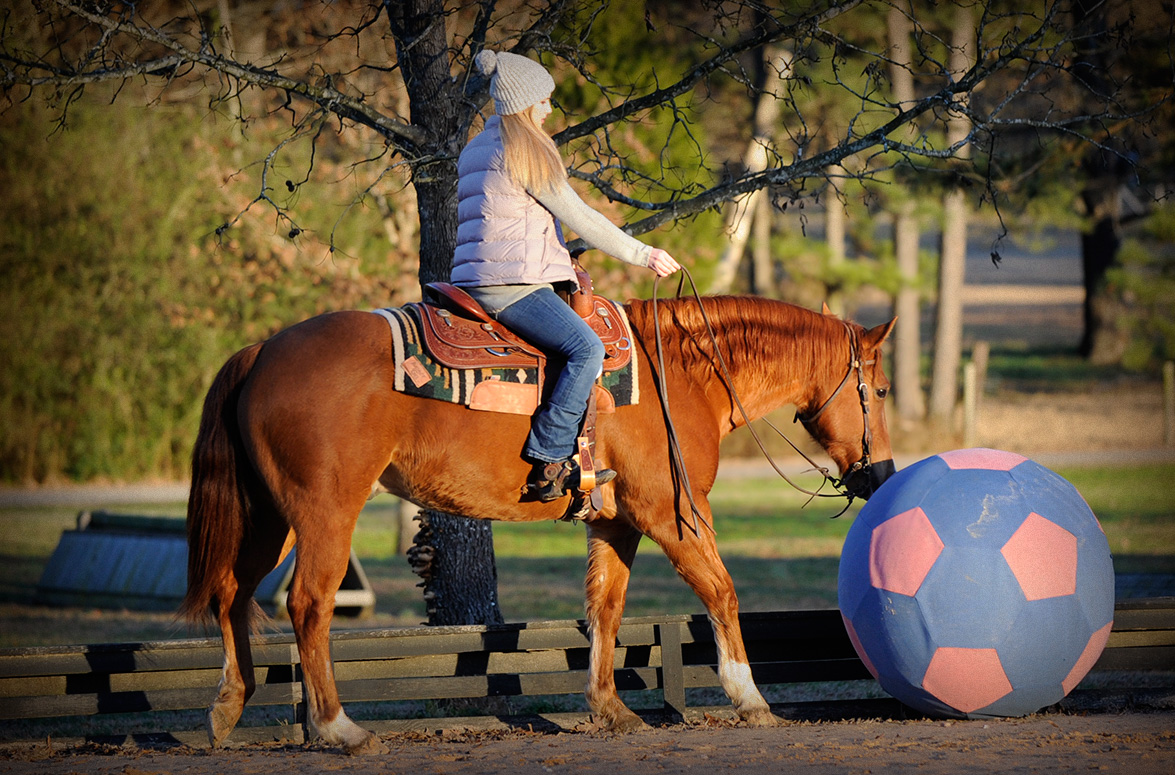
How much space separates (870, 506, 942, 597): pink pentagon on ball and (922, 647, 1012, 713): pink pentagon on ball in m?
0.33

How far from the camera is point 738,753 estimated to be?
15.8 ft

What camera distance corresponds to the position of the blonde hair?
199 inches

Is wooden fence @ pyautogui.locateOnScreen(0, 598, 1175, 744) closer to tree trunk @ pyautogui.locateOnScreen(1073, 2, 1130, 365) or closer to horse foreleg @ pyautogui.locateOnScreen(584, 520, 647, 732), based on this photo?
horse foreleg @ pyautogui.locateOnScreen(584, 520, 647, 732)

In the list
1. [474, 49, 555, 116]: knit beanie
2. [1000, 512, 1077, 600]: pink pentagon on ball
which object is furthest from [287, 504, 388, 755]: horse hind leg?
[1000, 512, 1077, 600]: pink pentagon on ball

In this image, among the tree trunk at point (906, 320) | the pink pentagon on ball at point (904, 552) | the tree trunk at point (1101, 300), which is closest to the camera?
the pink pentagon on ball at point (904, 552)

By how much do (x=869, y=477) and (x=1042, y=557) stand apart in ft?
3.71

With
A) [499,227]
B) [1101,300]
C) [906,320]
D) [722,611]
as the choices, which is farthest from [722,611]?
[1101,300]

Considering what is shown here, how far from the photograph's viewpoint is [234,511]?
520 centimetres

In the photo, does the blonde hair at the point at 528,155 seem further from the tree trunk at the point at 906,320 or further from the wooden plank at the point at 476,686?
the tree trunk at the point at 906,320

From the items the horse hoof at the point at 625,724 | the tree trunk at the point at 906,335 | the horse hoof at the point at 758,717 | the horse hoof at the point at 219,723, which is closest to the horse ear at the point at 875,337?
the horse hoof at the point at 758,717

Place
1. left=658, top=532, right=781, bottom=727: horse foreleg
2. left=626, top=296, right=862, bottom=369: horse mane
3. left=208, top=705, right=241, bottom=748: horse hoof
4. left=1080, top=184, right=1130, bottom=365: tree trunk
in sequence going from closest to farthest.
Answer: left=208, top=705, right=241, bottom=748: horse hoof < left=658, top=532, right=781, bottom=727: horse foreleg < left=626, top=296, right=862, bottom=369: horse mane < left=1080, top=184, right=1130, bottom=365: tree trunk

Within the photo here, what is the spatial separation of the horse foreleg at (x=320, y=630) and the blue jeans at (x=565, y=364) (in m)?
1.02

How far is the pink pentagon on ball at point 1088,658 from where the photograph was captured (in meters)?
5.12

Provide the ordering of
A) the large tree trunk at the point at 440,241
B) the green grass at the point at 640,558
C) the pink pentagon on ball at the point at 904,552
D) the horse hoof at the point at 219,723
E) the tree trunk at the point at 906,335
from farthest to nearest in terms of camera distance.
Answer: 1. the tree trunk at the point at 906,335
2. the green grass at the point at 640,558
3. the large tree trunk at the point at 440,241
4. the horse hoof at the point at 219,723
5. the pink pentagon on ball at the point at 904,552
